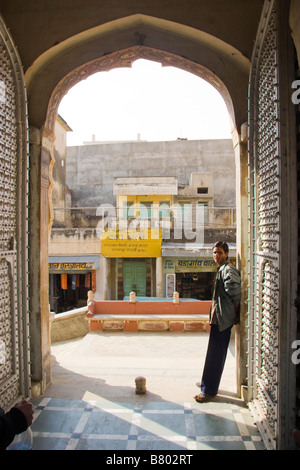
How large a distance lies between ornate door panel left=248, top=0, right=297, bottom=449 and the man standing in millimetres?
320

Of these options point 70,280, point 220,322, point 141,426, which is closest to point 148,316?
point 220,322

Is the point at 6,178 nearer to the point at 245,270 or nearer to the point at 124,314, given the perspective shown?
the point at 245,270

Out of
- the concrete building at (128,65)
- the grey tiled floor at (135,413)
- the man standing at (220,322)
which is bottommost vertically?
the grey tiled floor at (135,413)

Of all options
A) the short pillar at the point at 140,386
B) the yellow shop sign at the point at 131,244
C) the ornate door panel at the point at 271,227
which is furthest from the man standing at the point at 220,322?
the yellow shop sign at the point at 131,244

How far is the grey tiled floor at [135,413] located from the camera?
3.70 metres

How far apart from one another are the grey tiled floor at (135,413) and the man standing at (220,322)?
0.22 m

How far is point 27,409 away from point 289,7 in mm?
3788

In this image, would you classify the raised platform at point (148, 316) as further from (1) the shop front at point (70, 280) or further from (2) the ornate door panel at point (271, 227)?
(1) the shop front at point (70, 280)

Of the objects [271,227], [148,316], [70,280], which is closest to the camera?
[271,227]

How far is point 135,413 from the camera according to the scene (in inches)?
171

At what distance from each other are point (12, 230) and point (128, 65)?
301cm

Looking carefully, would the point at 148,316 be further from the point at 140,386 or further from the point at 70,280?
the point at 70,280

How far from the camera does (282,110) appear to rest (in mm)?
3080

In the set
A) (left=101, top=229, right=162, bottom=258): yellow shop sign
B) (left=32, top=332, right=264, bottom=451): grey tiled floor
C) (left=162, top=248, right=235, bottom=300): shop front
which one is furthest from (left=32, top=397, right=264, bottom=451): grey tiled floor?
(left=101, top=229, right=162, bottom=258): yellow shop sign
